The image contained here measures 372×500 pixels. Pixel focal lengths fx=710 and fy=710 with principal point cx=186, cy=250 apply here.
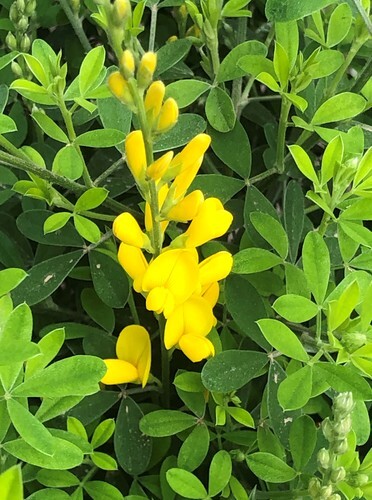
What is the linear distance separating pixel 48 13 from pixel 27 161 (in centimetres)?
42

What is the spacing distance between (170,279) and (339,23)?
0.38 meters

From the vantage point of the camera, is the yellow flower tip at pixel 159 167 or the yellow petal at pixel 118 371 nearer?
the yellow flower tip at pixel 159 167

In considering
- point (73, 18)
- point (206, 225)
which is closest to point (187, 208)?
point (206, 225)

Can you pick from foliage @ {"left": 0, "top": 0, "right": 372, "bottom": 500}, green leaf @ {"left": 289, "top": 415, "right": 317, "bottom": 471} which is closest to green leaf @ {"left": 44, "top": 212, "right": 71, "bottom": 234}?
foliage @ {"left": 0, "top": 0, "right": 372, "bottom": 500}

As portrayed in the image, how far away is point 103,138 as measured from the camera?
773 mm

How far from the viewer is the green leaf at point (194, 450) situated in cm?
75

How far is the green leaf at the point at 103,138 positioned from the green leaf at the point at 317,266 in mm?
230

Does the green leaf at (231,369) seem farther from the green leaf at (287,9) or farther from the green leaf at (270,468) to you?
the green leaf at (287,9)

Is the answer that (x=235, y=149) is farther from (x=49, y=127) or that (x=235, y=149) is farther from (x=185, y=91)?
(x=49, y=127)

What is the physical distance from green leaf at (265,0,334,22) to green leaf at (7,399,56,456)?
0.41 metres

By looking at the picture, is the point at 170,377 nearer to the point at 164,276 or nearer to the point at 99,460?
the point at 99,460

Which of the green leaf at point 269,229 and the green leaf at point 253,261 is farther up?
the green leaf at point 269,229

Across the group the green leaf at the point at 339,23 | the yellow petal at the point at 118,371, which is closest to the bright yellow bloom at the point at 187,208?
the yellow petal at the point at 118,371

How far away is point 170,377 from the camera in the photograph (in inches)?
34.4
